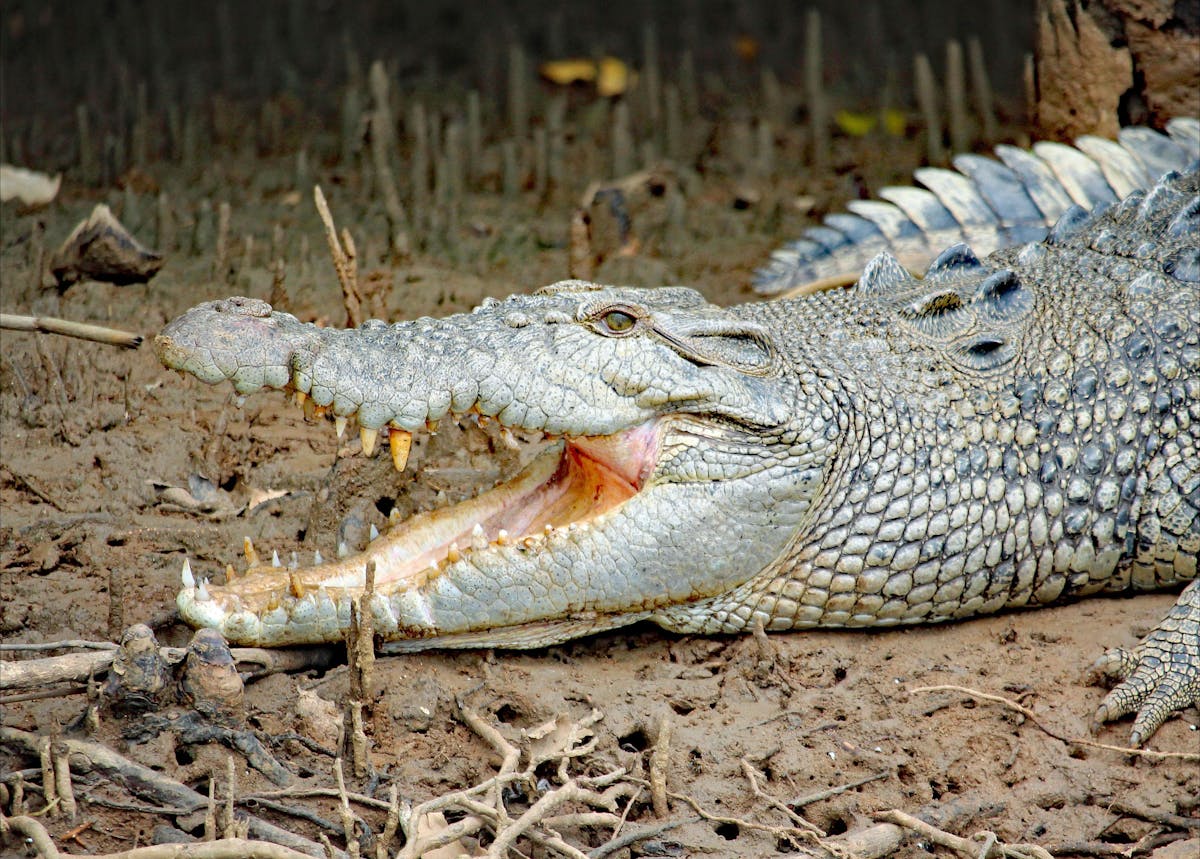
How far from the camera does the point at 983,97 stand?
669 cm

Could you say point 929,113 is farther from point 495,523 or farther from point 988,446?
point 495,523

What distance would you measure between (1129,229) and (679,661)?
6.56 feet

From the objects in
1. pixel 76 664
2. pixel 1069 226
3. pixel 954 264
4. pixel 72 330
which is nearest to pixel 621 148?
pixel 1069 226

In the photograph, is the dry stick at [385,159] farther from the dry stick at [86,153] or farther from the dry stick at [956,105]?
the dry stick at [956,105]

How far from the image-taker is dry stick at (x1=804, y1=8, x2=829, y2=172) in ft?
21.2

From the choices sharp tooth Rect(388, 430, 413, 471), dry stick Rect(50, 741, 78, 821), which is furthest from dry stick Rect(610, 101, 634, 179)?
dry stick Rect(50, 741, 78, 821)

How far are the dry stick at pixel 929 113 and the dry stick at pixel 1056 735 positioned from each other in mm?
3689

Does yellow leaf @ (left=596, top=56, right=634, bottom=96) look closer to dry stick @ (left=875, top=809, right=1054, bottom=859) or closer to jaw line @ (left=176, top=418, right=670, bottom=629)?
jaw line @ (left=176, top=418, right=670, bottom=629)

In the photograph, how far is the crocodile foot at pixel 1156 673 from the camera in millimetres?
3170

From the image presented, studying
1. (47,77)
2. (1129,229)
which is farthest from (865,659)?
(47,77)

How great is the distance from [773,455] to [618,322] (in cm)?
51

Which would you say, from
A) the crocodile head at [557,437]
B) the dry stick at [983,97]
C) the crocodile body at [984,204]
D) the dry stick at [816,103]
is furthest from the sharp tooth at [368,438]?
the dry stick at [983,97]

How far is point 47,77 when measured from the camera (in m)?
6.73

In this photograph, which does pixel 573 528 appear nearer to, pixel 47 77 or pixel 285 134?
pixel 285 134
